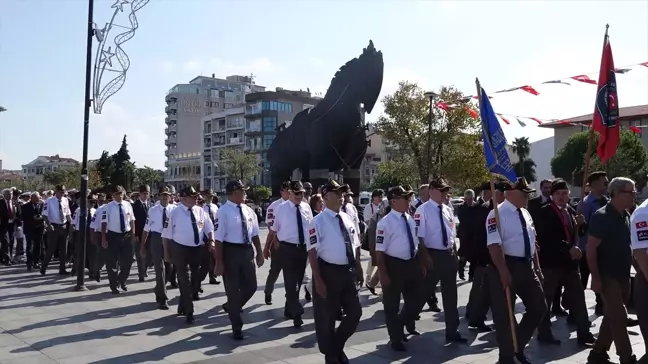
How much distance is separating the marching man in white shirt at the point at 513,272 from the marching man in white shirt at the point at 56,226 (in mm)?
11016

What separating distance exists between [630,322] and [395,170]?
123 feet

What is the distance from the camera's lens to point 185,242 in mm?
9117

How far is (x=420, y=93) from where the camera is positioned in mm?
43969

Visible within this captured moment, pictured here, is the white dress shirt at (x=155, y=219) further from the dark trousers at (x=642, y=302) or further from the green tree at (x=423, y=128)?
the green tree at (x=423, y=128)

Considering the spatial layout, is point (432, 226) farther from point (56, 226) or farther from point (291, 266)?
point (56, 226)

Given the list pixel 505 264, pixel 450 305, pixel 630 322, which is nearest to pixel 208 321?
pixel 450 305

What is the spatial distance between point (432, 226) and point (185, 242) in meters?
3.51

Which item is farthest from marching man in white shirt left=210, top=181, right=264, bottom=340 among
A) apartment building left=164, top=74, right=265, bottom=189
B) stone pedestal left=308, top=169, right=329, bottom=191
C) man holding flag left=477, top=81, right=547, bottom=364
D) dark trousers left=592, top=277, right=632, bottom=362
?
apartment building left=164, top=74, right=265, bottom=189

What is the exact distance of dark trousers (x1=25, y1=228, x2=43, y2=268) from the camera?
15.4 m

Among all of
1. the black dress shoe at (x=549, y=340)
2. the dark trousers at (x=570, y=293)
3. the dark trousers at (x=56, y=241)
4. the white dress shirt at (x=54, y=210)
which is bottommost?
the black dress shoe at (x=549, y=340)

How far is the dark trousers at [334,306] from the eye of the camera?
6.38 metres

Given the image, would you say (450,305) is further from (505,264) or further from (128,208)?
(128,208)

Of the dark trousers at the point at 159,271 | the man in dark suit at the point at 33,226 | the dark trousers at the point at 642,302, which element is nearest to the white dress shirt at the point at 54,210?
the man in dark suit at the point at 33,226

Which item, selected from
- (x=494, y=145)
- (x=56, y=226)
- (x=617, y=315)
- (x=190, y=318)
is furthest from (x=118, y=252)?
(x=617, y=315)
